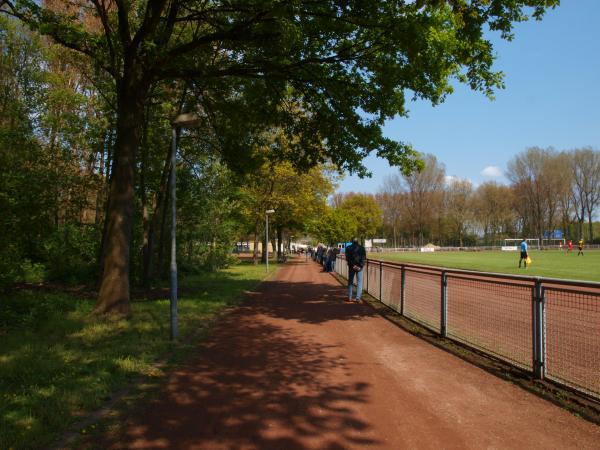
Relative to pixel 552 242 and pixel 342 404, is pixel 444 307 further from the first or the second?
pixel 552 242

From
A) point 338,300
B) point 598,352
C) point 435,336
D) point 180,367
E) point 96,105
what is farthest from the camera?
point 96,105

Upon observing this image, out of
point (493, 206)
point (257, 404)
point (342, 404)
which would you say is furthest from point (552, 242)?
point (257, 404)

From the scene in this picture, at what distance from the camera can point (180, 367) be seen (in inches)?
256

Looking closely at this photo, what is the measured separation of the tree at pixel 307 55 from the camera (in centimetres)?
921

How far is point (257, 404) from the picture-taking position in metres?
4.88

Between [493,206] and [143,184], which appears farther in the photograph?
[493,206]

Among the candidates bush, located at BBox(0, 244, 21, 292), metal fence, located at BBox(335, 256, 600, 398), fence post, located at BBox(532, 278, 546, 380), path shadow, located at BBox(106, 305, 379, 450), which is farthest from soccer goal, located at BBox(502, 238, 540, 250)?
path shadow, located at BBox(106, 305, 379, 450)

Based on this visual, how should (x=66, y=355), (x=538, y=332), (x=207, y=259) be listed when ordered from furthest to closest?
(x=207, y=259), (x=66, y=355), (x=538, y=332)

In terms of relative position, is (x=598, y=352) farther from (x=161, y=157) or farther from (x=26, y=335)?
(x=161, y=157)

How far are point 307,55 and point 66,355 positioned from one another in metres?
8.42

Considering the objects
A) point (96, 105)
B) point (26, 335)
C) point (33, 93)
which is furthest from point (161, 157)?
point (26, 335)

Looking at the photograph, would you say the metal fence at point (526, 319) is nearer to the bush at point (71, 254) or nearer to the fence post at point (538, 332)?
the fence post at point (538, 332)

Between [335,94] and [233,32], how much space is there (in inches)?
121

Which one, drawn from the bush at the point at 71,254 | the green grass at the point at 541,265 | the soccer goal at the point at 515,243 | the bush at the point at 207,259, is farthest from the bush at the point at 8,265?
the soccer goal at the point at 515,243
